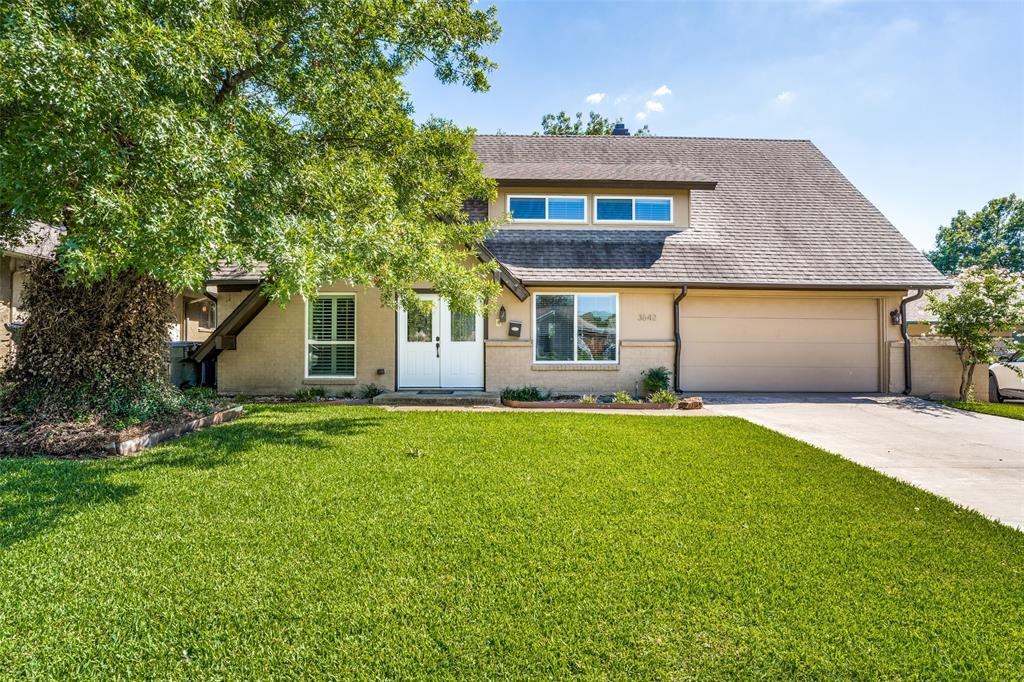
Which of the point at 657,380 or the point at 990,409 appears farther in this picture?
the point at 657,380

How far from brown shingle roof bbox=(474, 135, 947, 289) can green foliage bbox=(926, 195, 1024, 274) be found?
4147 cm

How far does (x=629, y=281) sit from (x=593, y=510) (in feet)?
25.3

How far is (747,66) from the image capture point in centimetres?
1105

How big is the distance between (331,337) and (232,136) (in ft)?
20.7

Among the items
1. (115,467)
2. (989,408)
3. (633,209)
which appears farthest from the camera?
(633,209)

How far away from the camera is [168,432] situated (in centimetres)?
644

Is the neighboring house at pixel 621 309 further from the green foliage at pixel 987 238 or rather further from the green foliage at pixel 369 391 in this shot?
the green foliage at pixel 987 238

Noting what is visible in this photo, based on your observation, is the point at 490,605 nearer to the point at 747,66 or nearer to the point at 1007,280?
the point at 747,66

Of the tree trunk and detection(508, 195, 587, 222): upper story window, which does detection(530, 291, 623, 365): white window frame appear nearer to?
detection(508, 195, 587, 222): upper story window

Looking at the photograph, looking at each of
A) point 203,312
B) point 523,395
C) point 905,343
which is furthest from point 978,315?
point 203,312

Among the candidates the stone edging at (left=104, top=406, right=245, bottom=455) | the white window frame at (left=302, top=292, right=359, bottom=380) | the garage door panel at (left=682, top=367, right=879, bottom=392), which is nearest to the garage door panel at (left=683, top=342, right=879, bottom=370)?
the garage door panel at (left=682, top=367, right=879, bottom=392)

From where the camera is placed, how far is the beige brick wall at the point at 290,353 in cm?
1077

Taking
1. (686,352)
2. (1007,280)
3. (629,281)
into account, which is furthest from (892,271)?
(629,281)

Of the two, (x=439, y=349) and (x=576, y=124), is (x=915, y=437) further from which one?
(x=576, y=124)
